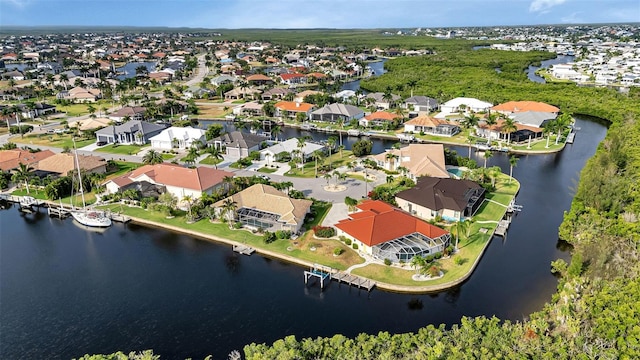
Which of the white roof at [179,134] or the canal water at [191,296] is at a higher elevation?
the white roof at [179,134]

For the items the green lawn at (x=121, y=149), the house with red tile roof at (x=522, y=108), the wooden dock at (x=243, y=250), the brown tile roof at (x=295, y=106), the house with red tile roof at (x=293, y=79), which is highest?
the house with red tile roof at (x=293, y=79)

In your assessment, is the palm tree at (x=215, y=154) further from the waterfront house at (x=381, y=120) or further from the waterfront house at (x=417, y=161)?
the waterfront house at (x=381, y=120)

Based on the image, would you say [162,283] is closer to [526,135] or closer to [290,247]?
[290,247]

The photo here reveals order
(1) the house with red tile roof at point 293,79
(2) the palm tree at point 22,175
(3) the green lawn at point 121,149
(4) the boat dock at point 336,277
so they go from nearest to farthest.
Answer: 1. (4) the boat dock at point 336,277
2. (2) the palm tree at point 22,175
3. (3) the green lawn at point 121,149
4. (1) the house with red tile roof at point 293,79

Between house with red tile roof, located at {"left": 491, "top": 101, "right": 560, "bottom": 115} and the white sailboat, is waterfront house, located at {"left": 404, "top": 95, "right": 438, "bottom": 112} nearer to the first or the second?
house with red tile roof, located at {"left": 491, "top": 101, "right": 560, "bottom": 115}

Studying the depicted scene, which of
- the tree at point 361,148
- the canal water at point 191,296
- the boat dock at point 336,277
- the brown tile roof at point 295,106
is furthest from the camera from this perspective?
the brown tile roof at point 295,106

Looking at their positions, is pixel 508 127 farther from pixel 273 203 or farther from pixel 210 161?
pixel 210 161

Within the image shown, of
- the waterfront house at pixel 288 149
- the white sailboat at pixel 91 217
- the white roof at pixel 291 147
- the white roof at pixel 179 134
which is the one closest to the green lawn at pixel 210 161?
the waterfront house at pixel 288 149

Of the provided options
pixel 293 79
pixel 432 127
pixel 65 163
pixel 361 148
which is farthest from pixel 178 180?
pixel 293 79
